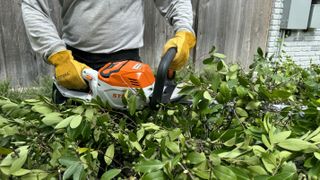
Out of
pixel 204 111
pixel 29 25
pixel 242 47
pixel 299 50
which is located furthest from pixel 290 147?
pixel 299 50

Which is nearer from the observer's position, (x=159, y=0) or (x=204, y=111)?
(x=204, y=111)

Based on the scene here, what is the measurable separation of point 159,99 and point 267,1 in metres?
4.54

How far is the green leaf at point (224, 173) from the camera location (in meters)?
0.59

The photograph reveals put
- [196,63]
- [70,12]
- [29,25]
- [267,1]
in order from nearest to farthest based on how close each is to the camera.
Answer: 1. [29,25]
2. [70,12]
3. [196,63]
4. [267,1]

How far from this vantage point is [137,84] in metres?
1.12

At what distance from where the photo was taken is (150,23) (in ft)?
13.9

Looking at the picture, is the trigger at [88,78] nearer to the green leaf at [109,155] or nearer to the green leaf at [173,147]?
the green leaf at [109,155]

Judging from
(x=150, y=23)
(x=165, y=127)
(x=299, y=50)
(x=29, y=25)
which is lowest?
(x=299, y=50)

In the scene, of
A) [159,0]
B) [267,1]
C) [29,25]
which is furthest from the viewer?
[267,1]

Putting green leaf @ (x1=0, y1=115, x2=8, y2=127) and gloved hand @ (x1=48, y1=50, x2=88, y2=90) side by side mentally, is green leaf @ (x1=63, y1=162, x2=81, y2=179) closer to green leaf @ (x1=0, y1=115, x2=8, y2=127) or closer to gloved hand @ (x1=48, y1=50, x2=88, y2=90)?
green leaf @ (x1=0, y1=115, x2=8, y2=127)

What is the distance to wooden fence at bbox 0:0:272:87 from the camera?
11.6ft

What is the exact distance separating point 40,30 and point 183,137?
1087mm

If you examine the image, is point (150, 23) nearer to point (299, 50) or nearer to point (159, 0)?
point (159, 0)

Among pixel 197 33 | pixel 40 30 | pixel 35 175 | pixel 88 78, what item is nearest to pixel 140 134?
pixel 35 175
